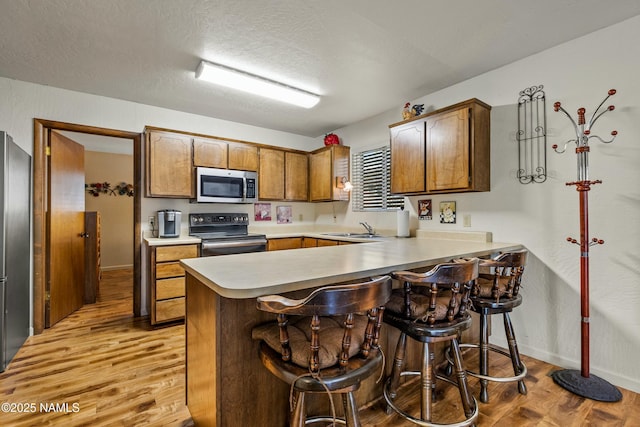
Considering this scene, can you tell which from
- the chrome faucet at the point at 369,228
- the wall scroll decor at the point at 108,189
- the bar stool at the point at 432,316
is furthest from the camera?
the wall scroll decor at the point at 108,189

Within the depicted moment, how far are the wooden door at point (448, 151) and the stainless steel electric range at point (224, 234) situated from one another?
6.83 ft

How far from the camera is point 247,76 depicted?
104 inches

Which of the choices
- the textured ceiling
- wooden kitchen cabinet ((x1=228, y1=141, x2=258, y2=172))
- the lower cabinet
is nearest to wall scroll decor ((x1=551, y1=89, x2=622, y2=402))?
the textured ceiling

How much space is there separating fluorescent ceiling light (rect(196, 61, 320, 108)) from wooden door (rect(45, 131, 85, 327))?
6.23 ft

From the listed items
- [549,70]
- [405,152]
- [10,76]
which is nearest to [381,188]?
[405,152]

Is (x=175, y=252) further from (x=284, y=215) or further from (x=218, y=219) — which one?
(x=284, y=215)

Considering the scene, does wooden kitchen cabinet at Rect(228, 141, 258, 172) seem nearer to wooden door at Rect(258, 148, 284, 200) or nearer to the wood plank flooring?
wooden door at Rect(258, 148, 284, 200)

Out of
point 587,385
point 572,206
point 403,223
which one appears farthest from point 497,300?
point 403,223

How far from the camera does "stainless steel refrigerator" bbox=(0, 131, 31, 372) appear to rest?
2.09m

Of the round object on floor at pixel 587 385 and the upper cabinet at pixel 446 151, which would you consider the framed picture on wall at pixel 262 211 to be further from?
the round object on floor at pixel 587 385

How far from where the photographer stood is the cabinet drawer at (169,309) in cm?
296

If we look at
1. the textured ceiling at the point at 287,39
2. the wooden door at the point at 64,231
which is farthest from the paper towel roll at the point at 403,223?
the wooden door at the point at 64,231

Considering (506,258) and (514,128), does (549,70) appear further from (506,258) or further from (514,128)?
(506,258)

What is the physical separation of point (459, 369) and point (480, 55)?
234 centimetres
